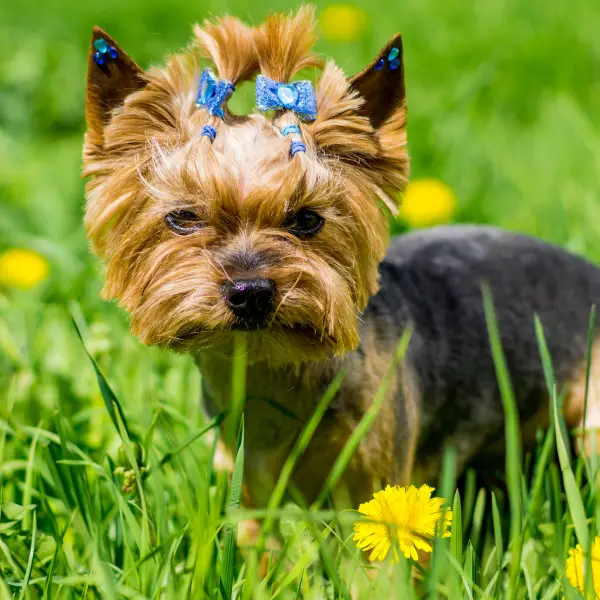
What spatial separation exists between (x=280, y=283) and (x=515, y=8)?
628cm

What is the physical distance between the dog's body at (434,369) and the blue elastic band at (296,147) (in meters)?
0.65

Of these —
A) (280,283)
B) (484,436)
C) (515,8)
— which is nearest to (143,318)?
(280,283)

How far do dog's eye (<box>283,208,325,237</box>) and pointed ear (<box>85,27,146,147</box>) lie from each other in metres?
0.62

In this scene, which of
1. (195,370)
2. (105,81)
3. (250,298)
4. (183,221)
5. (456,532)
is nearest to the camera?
(456,532)

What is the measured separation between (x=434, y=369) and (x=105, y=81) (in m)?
1.48

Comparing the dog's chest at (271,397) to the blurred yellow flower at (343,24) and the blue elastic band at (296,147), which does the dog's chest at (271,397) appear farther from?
the blurred yellow flower at (343,24)

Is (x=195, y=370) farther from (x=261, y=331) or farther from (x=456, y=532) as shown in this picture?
(x=456, y=532)

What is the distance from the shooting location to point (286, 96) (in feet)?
9.25

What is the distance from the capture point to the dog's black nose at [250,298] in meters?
2.57

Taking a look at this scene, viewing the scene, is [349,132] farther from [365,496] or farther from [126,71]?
[365,496]

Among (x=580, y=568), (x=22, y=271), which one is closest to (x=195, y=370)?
(x=22, y=271)

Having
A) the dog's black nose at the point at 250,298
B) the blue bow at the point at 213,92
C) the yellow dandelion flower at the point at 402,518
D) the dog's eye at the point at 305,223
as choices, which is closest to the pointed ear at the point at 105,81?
the blue bow at the point at 213,92

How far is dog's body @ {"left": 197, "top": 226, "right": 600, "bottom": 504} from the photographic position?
303cm

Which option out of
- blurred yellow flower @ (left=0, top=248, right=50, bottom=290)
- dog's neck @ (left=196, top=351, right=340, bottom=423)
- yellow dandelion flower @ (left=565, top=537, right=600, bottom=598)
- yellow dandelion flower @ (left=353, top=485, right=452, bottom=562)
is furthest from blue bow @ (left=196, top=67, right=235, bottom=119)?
blurred yellow flower @ (left=0, top=248, right=50, bottom=290)
